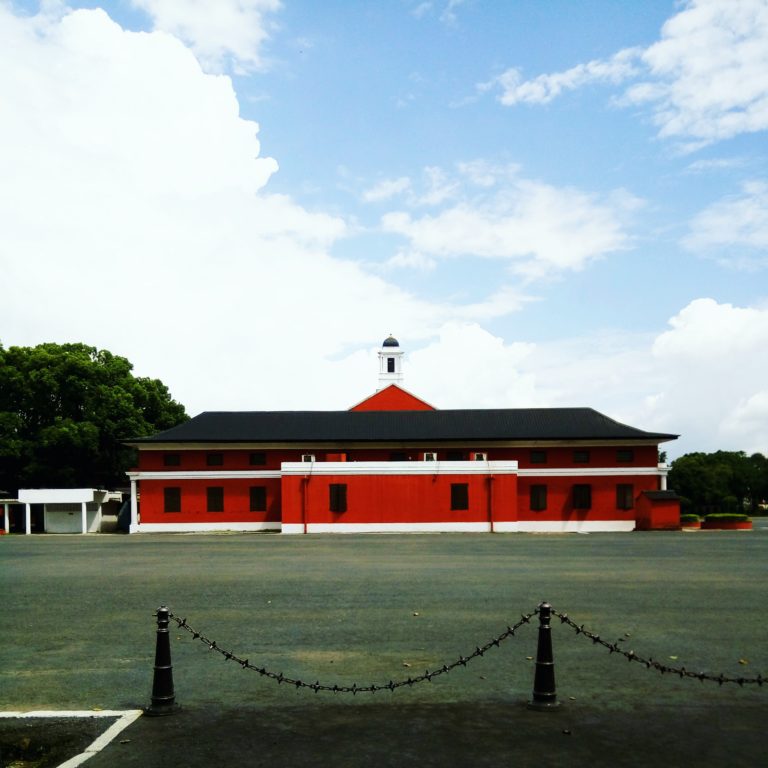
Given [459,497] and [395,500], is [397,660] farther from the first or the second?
[459,497]

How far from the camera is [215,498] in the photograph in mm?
42844

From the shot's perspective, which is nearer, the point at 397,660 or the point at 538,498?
the point at 397,660

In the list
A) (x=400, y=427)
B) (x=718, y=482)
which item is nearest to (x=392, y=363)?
(x=400, y=427)

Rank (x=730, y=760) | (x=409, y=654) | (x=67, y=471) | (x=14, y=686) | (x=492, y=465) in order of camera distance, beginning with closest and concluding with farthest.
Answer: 1. (x=730, y=760)
2. (x=14, y=686)
3. (x=409, y=654)
4. (x=492, y=465)
5. (x=67, y=471)

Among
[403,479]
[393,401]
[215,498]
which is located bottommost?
[215,498]

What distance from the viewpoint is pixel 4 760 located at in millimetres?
5941

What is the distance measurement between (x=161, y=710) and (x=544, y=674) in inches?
136

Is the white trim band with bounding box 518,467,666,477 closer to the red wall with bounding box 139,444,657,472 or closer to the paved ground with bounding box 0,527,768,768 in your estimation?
the red wall with bounding box 139,444,657,472

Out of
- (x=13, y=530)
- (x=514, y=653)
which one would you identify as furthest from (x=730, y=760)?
(x=13, y=530)

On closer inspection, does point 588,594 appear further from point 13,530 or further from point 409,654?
point 13,530

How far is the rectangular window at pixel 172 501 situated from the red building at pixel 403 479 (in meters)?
0.05

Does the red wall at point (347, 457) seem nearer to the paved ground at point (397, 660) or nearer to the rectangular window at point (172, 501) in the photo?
the rectangular window at point (172, 501)

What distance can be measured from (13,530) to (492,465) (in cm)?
3014

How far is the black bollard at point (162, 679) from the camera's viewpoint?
7023 mm
